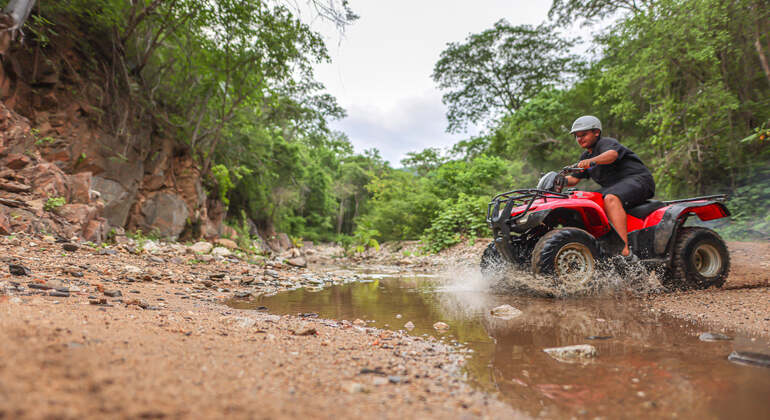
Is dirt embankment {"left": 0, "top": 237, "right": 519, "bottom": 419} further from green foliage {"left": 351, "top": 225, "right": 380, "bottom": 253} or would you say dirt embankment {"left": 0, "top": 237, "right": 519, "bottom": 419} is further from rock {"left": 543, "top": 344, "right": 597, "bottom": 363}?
green foliage {"left": 351, "top": 225, "right": 380, "bottom": 253}

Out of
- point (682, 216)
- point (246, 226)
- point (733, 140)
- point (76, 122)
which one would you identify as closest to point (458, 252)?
point (682, 216)

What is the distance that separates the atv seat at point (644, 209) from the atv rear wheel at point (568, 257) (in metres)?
0.90

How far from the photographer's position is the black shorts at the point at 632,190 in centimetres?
372

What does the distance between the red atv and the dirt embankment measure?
2.03 metres

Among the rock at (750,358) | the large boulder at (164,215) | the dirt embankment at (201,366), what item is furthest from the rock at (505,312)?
the large boulder at (164,215)

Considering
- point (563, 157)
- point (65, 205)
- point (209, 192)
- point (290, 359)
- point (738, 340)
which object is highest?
point (563, 157)

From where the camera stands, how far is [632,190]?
3.72 metres

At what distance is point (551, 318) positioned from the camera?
2.55 meters

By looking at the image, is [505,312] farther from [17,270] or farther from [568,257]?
[17,270]

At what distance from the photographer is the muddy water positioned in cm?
110

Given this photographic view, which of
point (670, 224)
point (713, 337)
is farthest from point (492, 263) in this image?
point (713, 337)

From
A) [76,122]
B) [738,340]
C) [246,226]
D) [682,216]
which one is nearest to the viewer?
[738,340]

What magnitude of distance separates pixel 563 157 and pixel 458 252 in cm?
764

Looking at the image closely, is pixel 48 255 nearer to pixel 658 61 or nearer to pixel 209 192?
pixel 209 192
